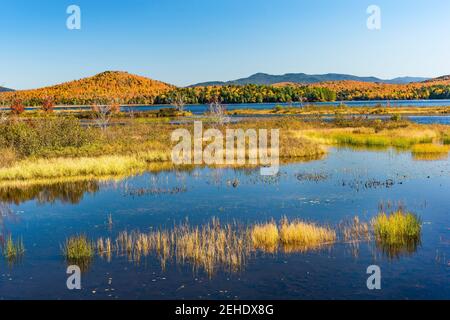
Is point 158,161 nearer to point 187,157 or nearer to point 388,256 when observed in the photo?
point 187,157

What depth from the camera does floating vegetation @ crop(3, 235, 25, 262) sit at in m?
15.4

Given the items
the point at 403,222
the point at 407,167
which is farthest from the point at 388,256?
the point at 407,167

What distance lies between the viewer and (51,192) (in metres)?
25.8

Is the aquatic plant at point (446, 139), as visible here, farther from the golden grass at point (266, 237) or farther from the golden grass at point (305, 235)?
the golden grass at point (266, 237)

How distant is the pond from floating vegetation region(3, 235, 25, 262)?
0.19 m

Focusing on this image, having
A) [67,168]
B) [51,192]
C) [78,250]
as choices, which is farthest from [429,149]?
[78,250]

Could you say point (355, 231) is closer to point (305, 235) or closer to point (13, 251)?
point (305, 235)

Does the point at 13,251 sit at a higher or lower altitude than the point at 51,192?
lower

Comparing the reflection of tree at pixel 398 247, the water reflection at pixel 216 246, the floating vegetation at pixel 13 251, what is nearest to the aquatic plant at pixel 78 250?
the water reflection at pixel 216 246

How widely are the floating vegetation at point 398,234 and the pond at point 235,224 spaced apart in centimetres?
24

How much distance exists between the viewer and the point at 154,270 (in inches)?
550

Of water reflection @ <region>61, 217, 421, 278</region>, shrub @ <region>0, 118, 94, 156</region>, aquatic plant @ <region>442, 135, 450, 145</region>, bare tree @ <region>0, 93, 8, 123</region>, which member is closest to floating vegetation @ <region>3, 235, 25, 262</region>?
water reflection @ <region>61, 217, 421, 278</region>

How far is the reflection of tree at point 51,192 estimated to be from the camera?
24.3m

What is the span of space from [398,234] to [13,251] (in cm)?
1262
